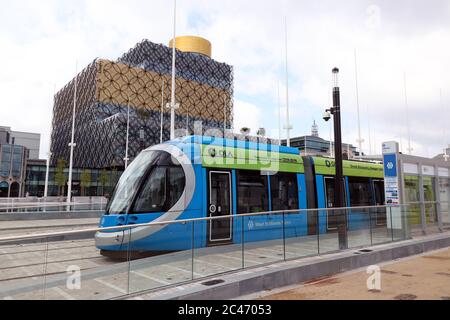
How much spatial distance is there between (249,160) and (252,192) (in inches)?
40.6

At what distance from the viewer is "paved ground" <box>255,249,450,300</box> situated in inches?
241

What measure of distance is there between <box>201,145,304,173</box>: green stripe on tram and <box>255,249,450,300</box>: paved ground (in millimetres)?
4398

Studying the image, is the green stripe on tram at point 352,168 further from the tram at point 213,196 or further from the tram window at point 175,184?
the tram window at point 175,184

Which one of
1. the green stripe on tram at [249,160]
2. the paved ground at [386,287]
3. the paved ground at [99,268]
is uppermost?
the green stripe on tram at [249,160]

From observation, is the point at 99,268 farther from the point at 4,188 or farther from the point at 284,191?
the point at 4,188

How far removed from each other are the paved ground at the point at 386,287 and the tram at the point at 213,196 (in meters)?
1.41

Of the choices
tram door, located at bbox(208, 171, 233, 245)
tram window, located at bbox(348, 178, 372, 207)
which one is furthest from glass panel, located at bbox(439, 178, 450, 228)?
tram door, located at bbox(208, 171, 233, 245)

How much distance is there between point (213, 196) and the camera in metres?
10.0

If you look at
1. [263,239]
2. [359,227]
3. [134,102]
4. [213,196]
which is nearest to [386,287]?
[263,239]

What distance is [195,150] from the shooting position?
10.1 meters

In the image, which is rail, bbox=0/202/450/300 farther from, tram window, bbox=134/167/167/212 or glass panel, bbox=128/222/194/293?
tram window, bbox=134/167/167/212

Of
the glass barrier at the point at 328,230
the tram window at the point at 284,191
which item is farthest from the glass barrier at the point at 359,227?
the tram window at the point at 284,191

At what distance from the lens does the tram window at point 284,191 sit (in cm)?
1171

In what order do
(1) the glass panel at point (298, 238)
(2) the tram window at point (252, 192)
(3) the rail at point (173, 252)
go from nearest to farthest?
(3) the rail at point (173, 252)
(1) the glass panel at point (298, 238)
(2) the tram window at point (252, 192)
